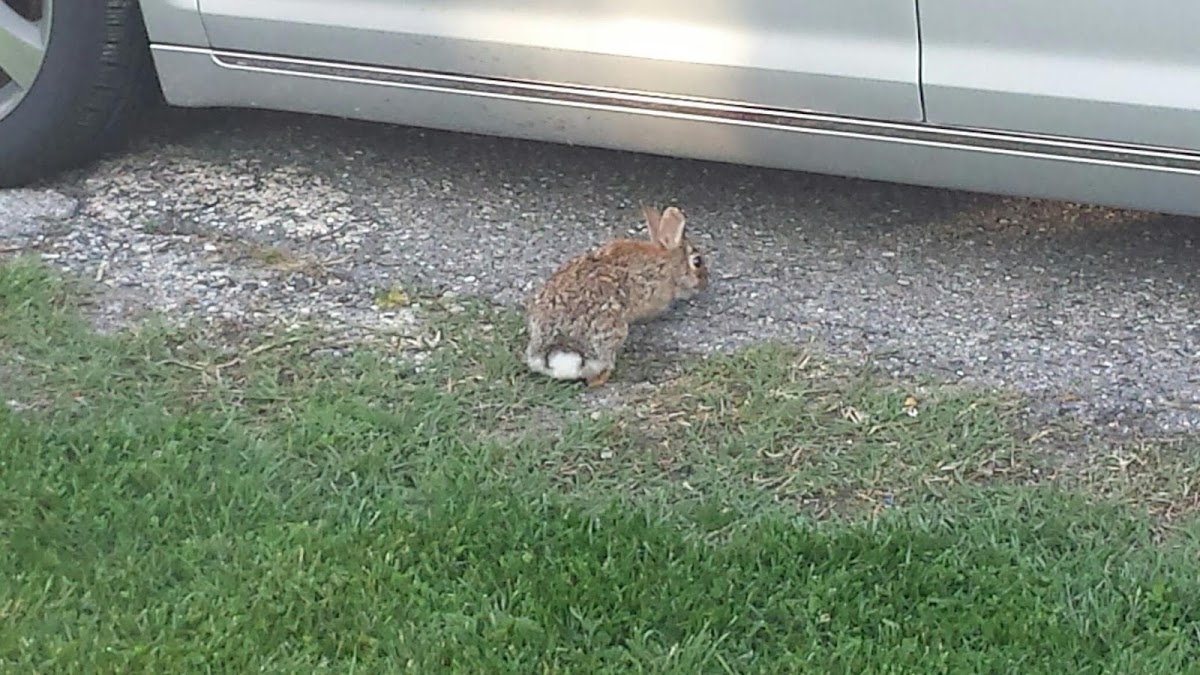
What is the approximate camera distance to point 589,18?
3.87 metres

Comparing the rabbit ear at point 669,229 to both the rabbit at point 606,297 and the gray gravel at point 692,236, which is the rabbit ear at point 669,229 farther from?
the gray gravel at point 692,236

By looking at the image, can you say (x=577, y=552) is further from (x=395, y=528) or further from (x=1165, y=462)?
(x=1165, y=462)

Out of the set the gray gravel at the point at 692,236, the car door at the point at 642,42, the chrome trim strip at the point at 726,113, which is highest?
the car door at the point at 642,42

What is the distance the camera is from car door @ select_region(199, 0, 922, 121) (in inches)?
146

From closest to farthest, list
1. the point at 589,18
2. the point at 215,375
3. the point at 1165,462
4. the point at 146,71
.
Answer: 1. the point at 1165,462
2. the point at 215,375
3. the point at 589,18
4. the point at 146,71

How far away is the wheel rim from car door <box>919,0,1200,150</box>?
225 cm

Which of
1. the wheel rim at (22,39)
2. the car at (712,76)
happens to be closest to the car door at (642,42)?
the car at (712,76)

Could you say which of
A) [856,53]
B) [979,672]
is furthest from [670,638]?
[856,53]

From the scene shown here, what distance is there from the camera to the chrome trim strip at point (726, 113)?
3.63 m

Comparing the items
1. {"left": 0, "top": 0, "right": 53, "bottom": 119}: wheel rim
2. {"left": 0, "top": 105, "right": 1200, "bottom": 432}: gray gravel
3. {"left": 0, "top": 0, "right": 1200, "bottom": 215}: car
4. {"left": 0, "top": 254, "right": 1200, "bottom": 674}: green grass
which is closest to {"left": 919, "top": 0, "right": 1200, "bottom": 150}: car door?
{"left": 0, "top": 0, "right": 1200, "bottom": 215}: car

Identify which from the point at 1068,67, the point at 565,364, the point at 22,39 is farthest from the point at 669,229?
the point at 22,39

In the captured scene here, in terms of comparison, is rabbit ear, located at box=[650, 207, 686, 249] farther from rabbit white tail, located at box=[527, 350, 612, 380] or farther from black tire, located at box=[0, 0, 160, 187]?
black tire, located at box=[0, 0, 160, 187]

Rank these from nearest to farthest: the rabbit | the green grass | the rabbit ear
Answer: the green grass
the rabbit
the rabbit ear

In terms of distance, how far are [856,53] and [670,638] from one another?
1546mm
